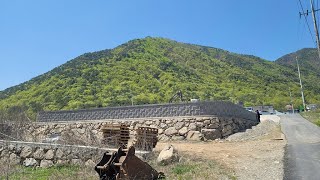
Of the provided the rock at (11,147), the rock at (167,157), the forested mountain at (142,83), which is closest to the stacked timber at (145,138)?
the rock at (167,157)

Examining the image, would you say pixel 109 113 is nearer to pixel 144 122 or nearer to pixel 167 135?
pixel 144 122

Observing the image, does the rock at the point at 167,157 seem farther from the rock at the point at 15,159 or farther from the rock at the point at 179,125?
the rock at the point at 179,125

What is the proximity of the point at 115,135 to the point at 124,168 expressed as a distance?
14.5 feet

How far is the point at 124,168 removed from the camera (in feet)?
28.0

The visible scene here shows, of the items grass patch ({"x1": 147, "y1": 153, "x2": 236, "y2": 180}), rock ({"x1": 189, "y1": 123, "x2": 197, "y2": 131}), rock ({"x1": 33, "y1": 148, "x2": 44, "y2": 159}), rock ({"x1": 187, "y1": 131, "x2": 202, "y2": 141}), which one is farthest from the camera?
rock ({"x1": 189, "y1": 123, "x2": 197, "y2": 131})

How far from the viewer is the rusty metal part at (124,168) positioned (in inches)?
336

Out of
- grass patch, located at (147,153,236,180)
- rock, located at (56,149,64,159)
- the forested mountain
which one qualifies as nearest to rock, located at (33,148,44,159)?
rock, located at (56,149,64,159)

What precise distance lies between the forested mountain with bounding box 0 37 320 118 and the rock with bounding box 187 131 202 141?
53.3 feet

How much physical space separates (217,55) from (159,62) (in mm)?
42213

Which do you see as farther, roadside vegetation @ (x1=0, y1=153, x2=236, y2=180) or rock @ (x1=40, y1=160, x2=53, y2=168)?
rock @ (x1=40, y1=160, x2=53, y2=168)

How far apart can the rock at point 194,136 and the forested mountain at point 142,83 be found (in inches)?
639

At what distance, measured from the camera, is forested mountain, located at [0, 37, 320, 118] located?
4278 cm

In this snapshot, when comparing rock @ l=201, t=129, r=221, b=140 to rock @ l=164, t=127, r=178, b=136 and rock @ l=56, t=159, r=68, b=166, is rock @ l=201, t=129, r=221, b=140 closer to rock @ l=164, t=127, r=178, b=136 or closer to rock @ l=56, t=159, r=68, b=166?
rock @ l=164, t=127, r=178, b=136

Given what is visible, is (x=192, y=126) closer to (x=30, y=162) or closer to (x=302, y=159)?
(x=302, y=159)
